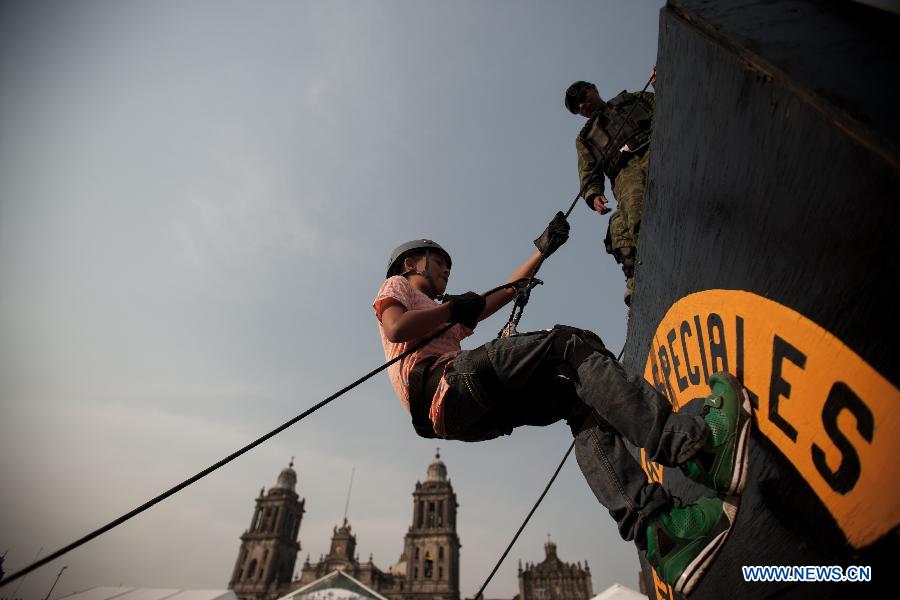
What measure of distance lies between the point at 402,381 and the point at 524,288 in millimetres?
1157

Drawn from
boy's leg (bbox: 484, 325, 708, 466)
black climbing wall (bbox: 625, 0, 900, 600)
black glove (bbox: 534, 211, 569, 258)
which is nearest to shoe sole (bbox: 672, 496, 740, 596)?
black climbing wall (bbox: 625, 0, 900, 600)

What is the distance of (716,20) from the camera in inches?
48.6

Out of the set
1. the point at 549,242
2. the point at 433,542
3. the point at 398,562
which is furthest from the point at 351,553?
the point at 549,242

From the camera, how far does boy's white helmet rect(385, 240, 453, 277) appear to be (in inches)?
108

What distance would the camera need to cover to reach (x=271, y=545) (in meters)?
52.9

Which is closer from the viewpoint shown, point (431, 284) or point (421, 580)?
point (431, 284)

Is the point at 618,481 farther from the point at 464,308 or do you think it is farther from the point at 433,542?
the point at 433,542

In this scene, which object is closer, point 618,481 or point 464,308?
point 618,481

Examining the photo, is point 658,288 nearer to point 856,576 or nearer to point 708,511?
point 708,511

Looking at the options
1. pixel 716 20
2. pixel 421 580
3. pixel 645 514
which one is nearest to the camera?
pixel 716 20

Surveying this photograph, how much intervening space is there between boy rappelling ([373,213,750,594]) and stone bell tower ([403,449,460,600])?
53196 millimetres

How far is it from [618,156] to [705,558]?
2.77m

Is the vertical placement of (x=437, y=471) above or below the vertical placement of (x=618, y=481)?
above

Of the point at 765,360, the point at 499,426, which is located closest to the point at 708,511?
the point at 765,360
